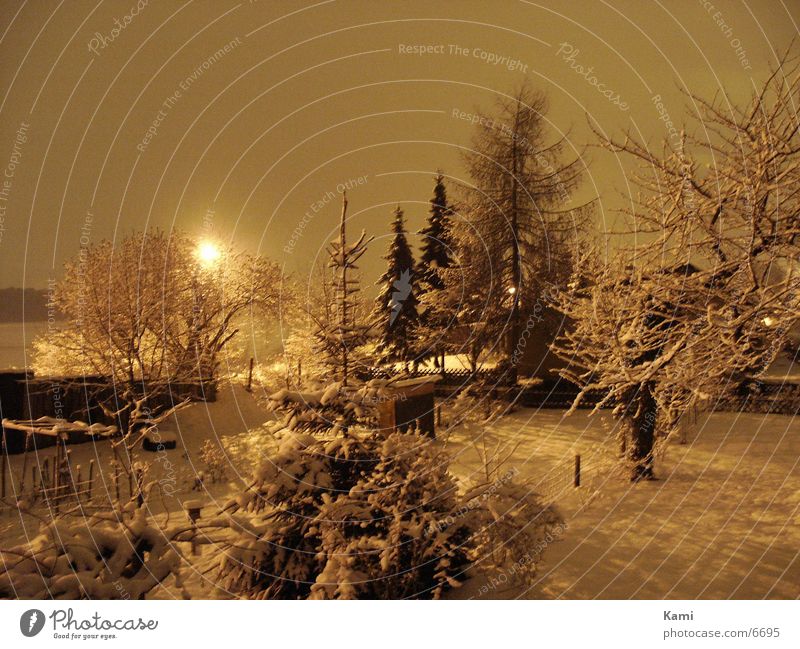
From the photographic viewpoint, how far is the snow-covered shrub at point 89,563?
14.8 ft

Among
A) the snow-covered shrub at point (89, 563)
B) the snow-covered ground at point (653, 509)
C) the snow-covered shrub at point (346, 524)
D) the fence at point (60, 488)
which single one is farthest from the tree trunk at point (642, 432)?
the fence at point (60, 488)

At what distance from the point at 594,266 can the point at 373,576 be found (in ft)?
18.1

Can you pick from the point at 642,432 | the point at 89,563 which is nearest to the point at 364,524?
the point at 89,563

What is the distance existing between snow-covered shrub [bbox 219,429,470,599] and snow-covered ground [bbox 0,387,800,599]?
0.48 m

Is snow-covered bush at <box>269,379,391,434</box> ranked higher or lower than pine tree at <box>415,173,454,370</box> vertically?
lower

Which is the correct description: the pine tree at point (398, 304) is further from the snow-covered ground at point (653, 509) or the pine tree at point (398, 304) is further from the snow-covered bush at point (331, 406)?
the snow-covered bush at point (331, 406)

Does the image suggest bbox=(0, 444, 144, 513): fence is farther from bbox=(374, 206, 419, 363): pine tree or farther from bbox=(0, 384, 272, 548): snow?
bbox=(374, 206, 419, 363): pine tree

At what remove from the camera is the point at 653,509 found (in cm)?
956

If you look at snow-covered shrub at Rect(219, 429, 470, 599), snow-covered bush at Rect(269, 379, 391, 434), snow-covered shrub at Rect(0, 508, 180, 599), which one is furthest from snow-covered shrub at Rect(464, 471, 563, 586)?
snow-covered shrub at Rect(0, 508, 180, 599)

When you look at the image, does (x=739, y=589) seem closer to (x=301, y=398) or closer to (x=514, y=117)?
(x=301, y=398)

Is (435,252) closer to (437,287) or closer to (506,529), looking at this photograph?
(437,287)

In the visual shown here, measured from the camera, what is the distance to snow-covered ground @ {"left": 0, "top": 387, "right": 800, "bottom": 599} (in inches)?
272

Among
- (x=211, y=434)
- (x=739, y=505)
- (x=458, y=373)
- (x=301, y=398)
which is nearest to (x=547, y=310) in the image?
(x=458, y=373)

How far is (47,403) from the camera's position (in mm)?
17234
